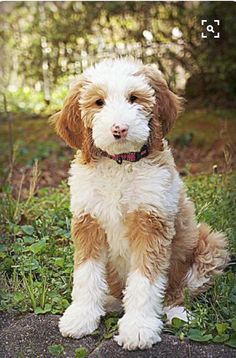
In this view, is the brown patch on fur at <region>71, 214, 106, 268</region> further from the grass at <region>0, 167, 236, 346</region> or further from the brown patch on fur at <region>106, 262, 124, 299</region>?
the grass at <region>0, 167, 236, 346</region>

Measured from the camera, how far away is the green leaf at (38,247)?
137 inches

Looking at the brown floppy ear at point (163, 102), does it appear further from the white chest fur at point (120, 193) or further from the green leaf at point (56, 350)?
the green leaf at point (56, 350)

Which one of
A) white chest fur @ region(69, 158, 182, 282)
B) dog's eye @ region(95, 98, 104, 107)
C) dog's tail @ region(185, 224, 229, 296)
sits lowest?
dog's tail @ region(185, 224, 229, 296)

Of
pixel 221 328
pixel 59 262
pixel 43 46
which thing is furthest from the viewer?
pixel 43 46

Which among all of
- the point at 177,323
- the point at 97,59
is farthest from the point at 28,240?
the point at 97,59

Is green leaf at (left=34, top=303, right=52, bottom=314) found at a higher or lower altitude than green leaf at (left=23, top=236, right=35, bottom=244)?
lower

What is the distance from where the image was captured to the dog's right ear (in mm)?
2764

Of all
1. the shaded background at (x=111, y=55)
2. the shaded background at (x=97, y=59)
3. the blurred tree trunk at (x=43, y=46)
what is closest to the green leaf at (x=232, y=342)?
the shaded background at (x=97, y=59)

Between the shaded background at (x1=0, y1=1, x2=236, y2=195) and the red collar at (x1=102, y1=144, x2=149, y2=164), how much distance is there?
124 inches

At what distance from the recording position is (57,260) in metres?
3.42

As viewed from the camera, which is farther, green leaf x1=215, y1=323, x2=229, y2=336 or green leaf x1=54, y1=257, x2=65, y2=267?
green leaf x1=54, y1=257, x2=65, y2=267

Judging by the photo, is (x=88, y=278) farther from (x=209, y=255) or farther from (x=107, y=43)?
(x=107, y=43)

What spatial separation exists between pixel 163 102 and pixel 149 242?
58 cm

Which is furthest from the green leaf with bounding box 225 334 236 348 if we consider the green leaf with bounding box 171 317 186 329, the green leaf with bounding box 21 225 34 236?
the green leaf with bounding box 21 225 34 236
